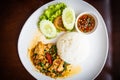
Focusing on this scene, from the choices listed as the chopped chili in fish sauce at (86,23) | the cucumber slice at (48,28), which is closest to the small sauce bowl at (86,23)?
the chopped chili in fish sauce at (86,23)

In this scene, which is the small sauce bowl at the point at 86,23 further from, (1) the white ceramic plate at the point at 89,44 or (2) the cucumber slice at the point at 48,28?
(2) the cucumber slice at the point at 48,28

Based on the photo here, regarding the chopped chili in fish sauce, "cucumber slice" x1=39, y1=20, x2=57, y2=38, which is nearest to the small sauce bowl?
the chopped chili in fish sauce

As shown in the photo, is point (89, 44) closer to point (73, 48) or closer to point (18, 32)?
point (73, 48)

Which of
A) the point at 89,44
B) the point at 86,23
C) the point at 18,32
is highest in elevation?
the point at 18,32

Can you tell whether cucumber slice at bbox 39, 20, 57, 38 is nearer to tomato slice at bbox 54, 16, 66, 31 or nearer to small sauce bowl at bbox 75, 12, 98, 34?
tomato slice at bbox 54, 16, 66, 31

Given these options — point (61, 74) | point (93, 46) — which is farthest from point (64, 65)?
point (93, 46)

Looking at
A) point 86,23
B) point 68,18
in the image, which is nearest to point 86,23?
point 86,23

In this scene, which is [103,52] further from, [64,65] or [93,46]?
[64,65]
